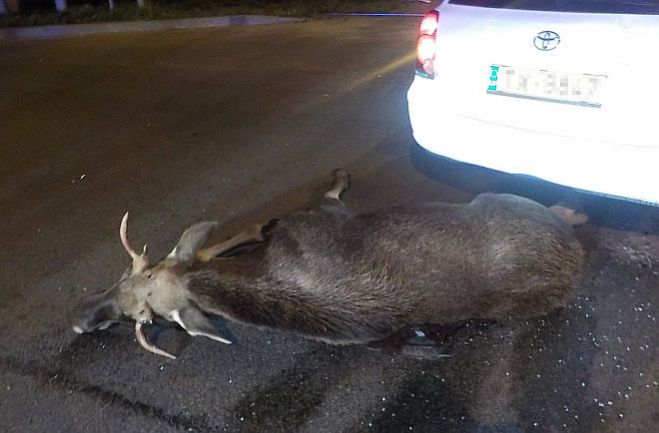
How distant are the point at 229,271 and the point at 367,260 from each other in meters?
0.77

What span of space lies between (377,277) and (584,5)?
1.80 m

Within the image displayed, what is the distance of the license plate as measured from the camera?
341 cm

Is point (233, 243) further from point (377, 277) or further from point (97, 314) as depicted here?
point (377, 277)

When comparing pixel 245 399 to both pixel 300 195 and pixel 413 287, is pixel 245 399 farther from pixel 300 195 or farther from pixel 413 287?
pixel 300 195

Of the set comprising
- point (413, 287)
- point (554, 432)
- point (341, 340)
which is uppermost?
point (413, 287)

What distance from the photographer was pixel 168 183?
5.55m

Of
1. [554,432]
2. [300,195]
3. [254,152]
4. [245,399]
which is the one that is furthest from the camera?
[254,152]

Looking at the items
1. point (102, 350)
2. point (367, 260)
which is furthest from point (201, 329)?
point (367, 260)

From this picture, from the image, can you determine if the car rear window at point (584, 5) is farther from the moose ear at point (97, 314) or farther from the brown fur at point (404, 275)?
the moose ear at point (97, 314)

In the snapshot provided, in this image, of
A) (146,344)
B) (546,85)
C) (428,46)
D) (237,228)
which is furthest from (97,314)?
(546,85)

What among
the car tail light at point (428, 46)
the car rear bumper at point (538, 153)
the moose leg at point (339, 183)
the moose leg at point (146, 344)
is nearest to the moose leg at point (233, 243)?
the moose leg at point (146, 344)

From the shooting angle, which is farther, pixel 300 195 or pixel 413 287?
pixel 300 195

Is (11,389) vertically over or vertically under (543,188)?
under

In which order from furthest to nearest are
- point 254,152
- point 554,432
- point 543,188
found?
point 254,152 < point 543,188 < point 554,432
